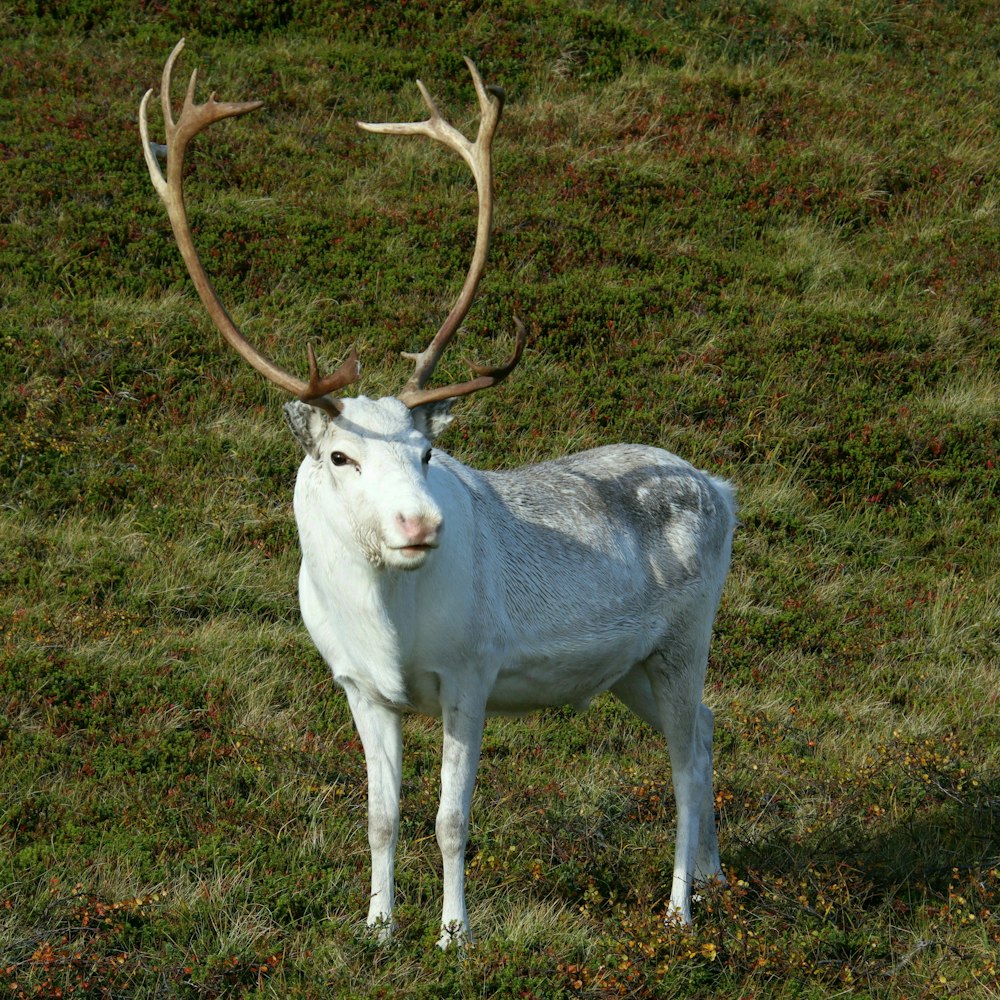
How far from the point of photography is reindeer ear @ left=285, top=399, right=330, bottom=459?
5410 millimetres

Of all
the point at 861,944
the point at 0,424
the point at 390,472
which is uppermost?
the point at 390,472

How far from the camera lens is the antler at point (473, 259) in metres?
5.50

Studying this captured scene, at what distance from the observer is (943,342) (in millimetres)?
12445

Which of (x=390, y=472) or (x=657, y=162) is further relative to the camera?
(x=657, y=162)

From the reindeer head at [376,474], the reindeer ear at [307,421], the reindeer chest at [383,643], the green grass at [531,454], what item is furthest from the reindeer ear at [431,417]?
the green grass at [531,454]

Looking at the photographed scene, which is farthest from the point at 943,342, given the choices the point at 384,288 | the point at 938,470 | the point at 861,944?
the point at 861,944

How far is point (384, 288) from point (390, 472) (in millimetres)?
7241

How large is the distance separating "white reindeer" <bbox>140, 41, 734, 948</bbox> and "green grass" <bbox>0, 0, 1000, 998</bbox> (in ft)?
2.21

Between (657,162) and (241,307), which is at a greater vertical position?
(657,162)

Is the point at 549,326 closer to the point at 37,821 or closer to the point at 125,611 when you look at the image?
the point at 125,611

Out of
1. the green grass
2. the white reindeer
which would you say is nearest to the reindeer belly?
the white reindeer

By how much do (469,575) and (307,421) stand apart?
0.98 m

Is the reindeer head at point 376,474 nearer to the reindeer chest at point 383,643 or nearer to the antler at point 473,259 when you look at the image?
the antler at point 473,259

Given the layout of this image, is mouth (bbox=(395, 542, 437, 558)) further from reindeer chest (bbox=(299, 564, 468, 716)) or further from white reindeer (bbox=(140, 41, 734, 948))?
reindeer chest (bbox=(299, 564, 468, 716))
